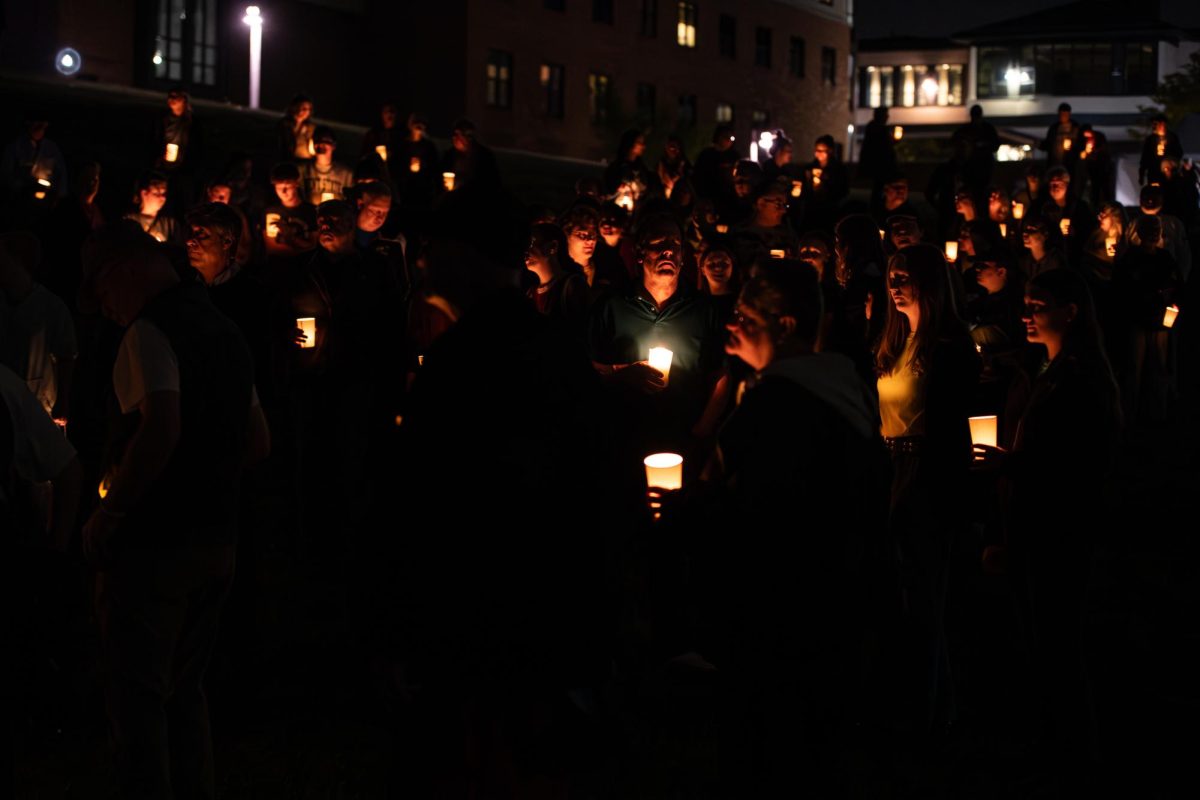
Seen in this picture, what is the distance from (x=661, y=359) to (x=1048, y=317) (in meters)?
2.14

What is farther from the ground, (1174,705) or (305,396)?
(305,396)

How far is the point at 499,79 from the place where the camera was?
49.0 meters

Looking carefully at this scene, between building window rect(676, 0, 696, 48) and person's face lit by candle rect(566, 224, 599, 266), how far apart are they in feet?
159

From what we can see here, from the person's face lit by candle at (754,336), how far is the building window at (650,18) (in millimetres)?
51907

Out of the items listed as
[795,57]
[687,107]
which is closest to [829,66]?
[795,57]

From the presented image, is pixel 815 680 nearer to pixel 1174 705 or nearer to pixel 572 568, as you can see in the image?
pixel 572 568

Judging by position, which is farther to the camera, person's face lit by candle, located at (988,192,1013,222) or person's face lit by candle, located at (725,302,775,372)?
person's face lit by candle, located at (988,192,1013,222)

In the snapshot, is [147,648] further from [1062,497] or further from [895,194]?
[895,194]

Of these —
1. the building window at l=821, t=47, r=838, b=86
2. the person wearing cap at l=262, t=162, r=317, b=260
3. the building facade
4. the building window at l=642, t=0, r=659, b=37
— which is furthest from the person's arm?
the building window at l=821, t=47, r=838, b=86

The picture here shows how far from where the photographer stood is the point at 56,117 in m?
26.1

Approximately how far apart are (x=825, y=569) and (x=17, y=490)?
87.8 inches

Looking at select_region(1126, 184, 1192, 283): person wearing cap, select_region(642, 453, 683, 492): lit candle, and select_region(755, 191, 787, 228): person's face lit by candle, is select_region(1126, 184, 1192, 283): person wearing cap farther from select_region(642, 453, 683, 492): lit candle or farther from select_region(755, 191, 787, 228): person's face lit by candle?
select_region(642, 453, 683, 492): lit candle

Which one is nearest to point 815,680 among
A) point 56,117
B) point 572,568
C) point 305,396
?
point 572,568

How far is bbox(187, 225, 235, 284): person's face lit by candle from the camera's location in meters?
6.90
